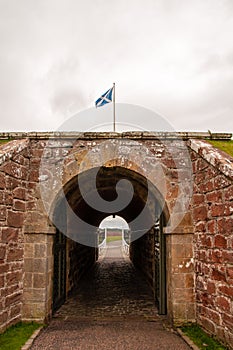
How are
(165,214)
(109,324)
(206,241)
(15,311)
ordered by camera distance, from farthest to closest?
1. (165,214)
2. (109,324)
3. (15,311)
4. (206,241)

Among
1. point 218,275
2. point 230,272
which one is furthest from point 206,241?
point 230,272

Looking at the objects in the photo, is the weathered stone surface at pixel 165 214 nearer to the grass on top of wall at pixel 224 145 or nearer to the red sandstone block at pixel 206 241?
the red sandstone block at pixel 206 241

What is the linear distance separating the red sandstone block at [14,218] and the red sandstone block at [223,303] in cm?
343

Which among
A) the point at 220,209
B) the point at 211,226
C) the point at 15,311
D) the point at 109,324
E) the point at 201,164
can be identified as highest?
the point at 201,164

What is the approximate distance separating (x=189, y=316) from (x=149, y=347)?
120 centimetres

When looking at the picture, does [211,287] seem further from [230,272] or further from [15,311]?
[15,311]

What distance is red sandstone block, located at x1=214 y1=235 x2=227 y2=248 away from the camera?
4641 millimetres

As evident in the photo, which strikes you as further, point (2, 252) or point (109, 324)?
point (109, 324)

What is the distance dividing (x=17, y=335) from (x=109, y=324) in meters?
1.70

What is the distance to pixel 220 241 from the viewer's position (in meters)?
4.77

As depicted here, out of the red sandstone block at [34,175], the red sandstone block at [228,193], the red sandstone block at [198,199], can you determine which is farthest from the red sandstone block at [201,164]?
the red sandstone block at [34,175]

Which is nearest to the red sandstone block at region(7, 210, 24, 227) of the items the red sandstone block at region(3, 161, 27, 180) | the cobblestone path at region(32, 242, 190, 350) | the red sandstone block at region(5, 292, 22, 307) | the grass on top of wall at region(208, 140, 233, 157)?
the red sandstone block at region(3, 161, 27, 180)

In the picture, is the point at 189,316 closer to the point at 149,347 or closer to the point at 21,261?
the point at 149,347

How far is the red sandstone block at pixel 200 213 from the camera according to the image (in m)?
5.41
